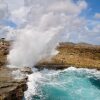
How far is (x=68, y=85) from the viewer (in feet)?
76.7

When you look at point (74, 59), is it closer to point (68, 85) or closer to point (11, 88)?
point (68, 85)

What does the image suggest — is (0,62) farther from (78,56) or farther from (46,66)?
(78,56)

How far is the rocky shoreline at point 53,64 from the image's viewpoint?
1681 cm

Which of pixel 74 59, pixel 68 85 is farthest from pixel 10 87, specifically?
pixel 74 59

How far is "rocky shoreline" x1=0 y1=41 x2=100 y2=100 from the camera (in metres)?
16.8

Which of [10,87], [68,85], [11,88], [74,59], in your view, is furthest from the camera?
[74,59]

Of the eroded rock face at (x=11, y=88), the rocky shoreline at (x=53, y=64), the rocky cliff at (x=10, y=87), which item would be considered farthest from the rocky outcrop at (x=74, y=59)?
the eroded rock face at (x=11, y=88)

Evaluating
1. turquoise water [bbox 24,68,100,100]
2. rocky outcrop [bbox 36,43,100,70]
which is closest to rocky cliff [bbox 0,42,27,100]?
turquoise water [bbox 24,68,100,100]

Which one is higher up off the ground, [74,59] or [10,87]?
[74,59]

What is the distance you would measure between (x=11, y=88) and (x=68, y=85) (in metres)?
7.66

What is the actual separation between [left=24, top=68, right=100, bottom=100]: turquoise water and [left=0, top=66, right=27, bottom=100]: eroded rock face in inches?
63.5

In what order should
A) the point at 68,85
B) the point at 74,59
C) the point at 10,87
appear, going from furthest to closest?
the point at 74,59, the point at 68,85, the point at 10,87

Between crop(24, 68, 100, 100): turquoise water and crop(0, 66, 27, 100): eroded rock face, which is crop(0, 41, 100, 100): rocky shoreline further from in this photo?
crop(24, 68, 100, 100): turquoise water

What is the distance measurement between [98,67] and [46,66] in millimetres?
6173
